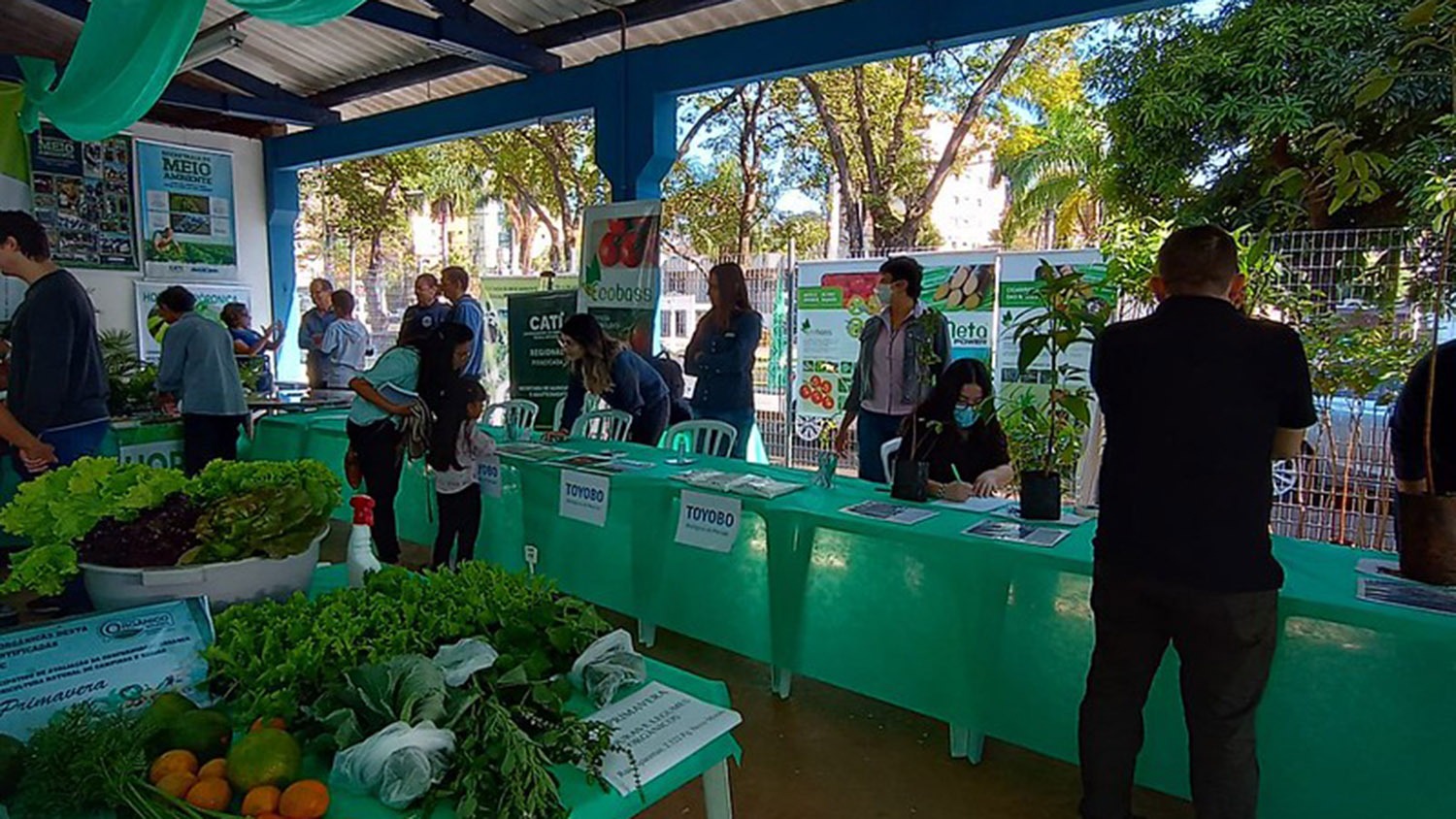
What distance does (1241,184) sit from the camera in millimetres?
6848

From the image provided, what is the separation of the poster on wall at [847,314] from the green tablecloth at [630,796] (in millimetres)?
4716

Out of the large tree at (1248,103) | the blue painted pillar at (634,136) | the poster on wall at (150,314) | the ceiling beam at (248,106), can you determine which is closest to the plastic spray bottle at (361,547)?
the blue painted pillar at (634,136)

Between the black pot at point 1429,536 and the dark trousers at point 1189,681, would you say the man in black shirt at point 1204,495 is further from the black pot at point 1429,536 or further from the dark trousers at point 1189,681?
the black pot at point 1429,536

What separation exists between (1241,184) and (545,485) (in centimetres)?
623

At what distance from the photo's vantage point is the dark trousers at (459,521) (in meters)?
3.48

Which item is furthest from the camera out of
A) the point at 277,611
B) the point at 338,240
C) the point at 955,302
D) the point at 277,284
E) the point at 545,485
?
the point at 338,240

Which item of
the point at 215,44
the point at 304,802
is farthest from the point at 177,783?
the point at 215,44

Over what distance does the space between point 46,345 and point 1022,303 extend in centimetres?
511

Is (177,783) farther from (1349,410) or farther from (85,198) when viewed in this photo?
(85,198)

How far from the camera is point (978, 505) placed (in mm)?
2631

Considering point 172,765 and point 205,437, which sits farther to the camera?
point 205,437

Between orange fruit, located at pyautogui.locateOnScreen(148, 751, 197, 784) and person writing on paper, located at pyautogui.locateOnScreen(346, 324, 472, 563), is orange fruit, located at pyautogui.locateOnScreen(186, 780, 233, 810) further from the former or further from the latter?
person writing on paper, located at pyautogui.locateOnScreen(346, 324, 472, 563)

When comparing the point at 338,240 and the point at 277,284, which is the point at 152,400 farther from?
the point at 338,240

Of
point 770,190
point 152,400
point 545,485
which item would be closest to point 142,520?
point 545,485
